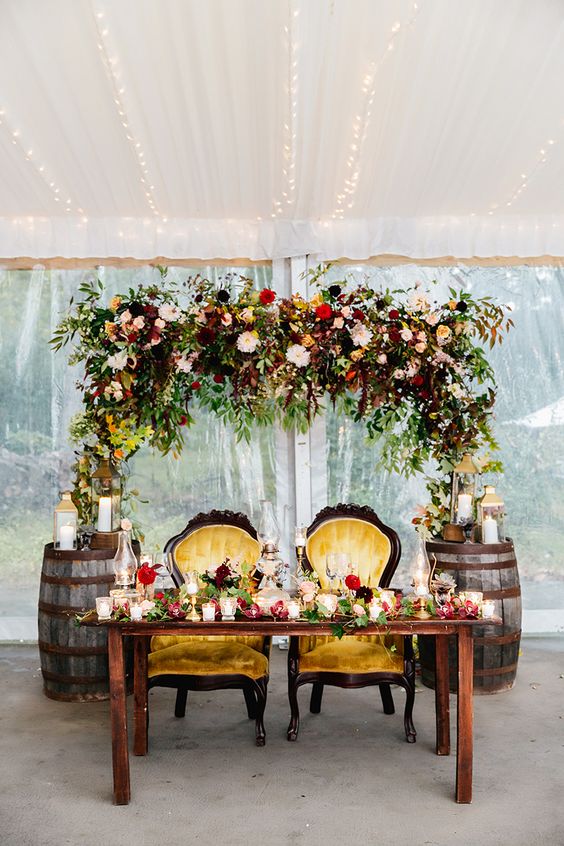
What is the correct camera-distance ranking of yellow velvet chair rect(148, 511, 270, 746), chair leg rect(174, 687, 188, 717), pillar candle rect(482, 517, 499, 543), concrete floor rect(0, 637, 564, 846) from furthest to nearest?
pillar candle rect(482, 517, 499, 543)
chair leg rect(174, 687, 188, 717)
yellow velvet chair rect(148, 511, 270, 746)
concrete floor rect(0, 637, 564, 846)

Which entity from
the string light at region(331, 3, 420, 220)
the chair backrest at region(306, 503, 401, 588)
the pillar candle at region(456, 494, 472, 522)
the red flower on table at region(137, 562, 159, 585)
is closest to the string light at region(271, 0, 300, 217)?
the string light at region(331, 3, 420, 220)

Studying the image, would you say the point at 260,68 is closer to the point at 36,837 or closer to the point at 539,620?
the point at 36,837

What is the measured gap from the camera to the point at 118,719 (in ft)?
10.6

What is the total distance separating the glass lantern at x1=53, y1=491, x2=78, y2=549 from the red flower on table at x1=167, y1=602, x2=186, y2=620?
1.47 meters

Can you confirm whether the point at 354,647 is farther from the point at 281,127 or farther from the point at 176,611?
the point at 281,127

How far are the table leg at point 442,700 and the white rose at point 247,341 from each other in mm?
1835

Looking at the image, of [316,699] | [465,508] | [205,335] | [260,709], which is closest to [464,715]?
[260,709]

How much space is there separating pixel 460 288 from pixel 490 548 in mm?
2003

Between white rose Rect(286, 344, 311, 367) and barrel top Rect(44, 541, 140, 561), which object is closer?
barrel top Rect(44, 541, 140, 561)

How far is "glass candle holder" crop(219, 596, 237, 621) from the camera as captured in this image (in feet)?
10.7

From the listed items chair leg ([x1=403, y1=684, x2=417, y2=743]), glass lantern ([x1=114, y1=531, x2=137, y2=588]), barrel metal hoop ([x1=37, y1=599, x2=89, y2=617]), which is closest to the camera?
glass lantern ([x1=114, y1=531, x2=137, y2=588])

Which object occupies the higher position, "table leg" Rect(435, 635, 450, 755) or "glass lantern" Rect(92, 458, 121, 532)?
"glass lantern" Rect(92, 458, 121, 532)

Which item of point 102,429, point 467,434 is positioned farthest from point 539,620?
point 102,429

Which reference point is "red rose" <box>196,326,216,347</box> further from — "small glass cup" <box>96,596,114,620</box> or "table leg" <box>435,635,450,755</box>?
"table leg" <box>435,635,450,755</box>
